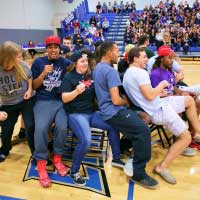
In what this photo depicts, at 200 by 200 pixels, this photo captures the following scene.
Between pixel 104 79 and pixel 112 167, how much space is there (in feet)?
3.42

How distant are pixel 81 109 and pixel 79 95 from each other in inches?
6.4

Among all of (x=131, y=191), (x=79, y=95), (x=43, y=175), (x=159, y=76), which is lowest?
(x=131, y=191)

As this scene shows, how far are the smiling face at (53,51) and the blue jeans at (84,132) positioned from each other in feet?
2.47

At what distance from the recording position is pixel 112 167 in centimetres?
304

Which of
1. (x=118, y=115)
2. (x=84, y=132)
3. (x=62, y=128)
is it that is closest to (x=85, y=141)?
(x=84, y=132)

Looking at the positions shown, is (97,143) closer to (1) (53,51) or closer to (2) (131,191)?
(2) (131,191)

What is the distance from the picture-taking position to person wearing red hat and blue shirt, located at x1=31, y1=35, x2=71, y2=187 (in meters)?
2.75

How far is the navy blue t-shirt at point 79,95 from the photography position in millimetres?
2850

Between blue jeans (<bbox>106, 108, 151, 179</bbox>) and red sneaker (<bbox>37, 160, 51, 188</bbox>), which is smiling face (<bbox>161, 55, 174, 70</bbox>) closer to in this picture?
blue jeans (<bbox>106, 108, 151, 179</bbox>)

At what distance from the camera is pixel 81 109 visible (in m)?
2.95

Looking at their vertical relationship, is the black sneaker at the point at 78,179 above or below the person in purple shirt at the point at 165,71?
below

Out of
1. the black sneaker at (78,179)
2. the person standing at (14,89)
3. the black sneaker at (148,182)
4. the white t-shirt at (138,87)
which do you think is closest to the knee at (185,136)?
the white t-shirt at (138,87)

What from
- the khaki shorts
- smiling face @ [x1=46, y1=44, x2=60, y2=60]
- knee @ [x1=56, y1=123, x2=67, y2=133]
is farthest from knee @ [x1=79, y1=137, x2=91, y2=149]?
smiling face @ [x1=46, y1=44, x2=60, y2=60]

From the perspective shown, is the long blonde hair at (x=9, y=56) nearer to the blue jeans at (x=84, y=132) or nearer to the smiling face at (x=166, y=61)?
the blue jeans at (x=84, y=132)
